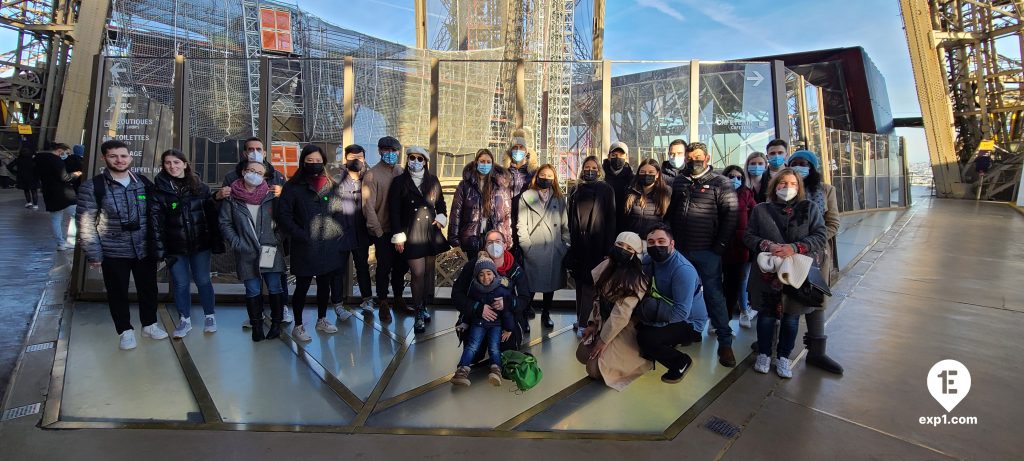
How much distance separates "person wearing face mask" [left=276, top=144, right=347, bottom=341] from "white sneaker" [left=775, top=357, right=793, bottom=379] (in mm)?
3628

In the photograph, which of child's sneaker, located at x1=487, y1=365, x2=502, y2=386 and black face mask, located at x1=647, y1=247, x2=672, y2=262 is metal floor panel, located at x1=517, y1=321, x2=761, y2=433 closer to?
child's sneaker, located at x1=487, y1=365, x2=502, y2=386

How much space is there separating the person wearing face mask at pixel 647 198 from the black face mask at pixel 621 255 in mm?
585

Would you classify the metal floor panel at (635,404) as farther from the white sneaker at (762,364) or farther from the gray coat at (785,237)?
the gray coat at (785,237)

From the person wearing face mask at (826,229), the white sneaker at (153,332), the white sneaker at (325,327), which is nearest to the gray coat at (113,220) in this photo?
the white sneaker at (153,332)

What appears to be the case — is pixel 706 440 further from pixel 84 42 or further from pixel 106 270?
pixel 84 42

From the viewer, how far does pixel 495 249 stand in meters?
3.29

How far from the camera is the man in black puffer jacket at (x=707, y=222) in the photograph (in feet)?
11.4

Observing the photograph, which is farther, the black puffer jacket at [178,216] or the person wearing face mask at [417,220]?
the person wearing face mask at [417,220]

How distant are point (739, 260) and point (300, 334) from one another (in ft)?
12.8

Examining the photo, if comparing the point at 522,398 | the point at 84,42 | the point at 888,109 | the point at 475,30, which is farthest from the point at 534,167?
the point at 888,109

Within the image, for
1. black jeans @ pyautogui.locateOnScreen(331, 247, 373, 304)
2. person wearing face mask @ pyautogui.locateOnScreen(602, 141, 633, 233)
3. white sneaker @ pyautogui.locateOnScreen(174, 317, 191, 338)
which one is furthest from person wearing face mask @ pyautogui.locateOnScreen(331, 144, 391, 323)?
person wearing face mask @ pyautogui.locateOnScreen(602, 141, 633, 233)

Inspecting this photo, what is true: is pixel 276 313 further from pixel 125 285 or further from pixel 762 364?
pixel 762 364
